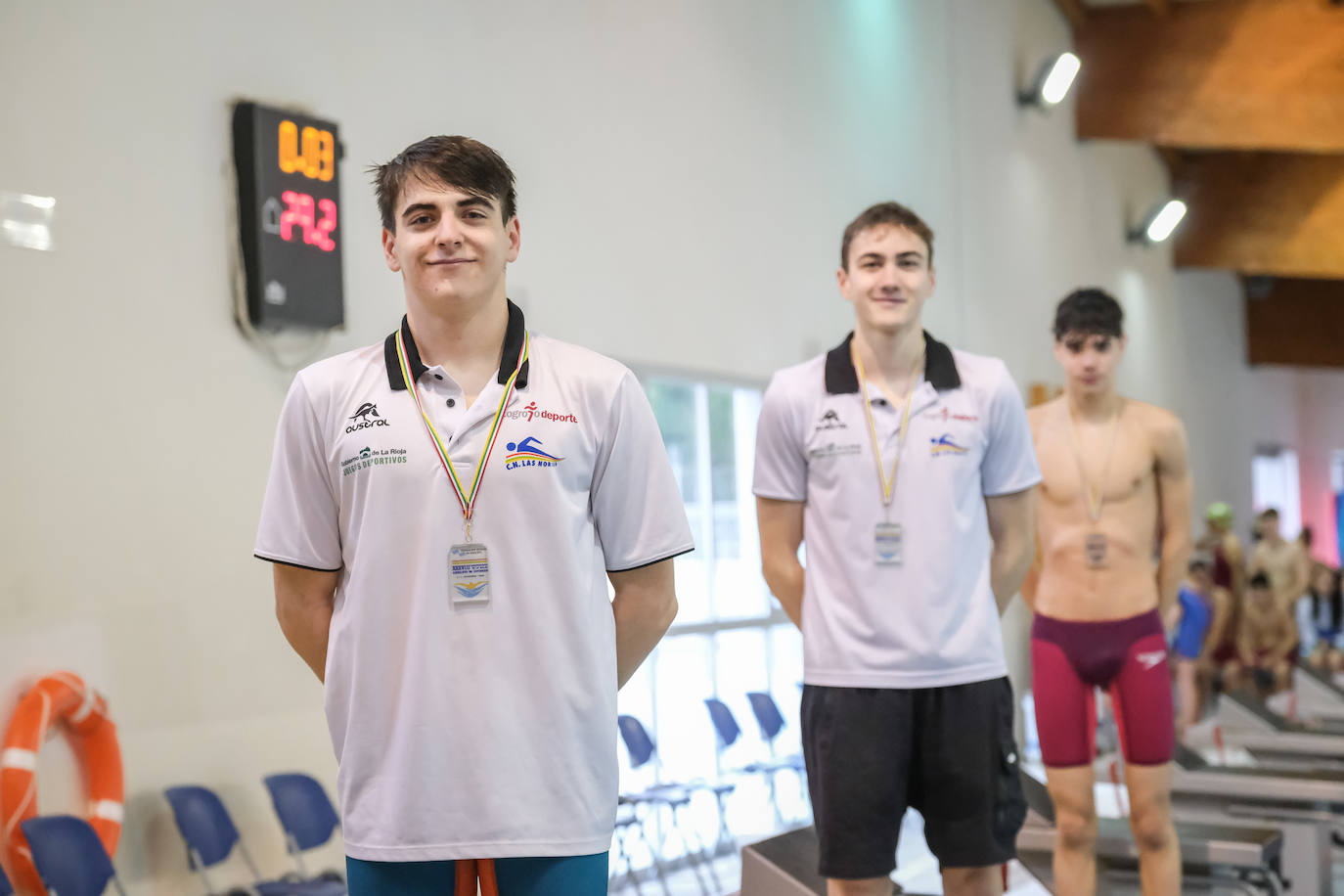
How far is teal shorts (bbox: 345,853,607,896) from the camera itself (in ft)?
5.86

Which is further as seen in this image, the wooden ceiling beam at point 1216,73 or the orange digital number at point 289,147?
the wooden ceiling beam at point 1216,73

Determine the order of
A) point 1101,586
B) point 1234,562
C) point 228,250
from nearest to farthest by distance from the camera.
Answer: point 1101,586
point 228,250
point 1234,562

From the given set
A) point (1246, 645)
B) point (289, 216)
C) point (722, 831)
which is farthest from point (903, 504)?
point (1246, 645)

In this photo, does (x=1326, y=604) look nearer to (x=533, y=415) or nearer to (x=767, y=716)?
(x=767, y=716)

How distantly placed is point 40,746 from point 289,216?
192cm

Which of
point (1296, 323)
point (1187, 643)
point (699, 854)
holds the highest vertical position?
point (1296, 323)

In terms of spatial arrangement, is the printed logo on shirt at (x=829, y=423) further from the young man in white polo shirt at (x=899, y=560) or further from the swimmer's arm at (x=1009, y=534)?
the swimmer's arm at (x=1009, y=534)

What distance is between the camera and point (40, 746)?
3803 mm

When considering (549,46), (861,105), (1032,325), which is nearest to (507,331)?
(549,46)

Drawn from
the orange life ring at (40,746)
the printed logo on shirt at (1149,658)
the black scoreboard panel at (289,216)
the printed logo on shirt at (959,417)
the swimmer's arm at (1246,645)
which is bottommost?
the swimmer's arm at (1246,645)

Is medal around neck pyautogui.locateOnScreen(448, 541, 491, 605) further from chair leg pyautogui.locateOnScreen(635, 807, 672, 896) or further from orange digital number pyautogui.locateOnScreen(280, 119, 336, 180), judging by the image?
chair leg pyautogui.locateOnScreen(635, 807, 672, 896)

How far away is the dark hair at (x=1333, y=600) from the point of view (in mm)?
15188

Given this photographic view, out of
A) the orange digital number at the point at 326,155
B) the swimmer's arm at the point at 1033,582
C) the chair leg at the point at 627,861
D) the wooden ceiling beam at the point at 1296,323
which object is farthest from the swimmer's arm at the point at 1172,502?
the wooden ceiling beam at the point at 1296,323

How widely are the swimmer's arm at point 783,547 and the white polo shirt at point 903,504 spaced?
0.04 metres
